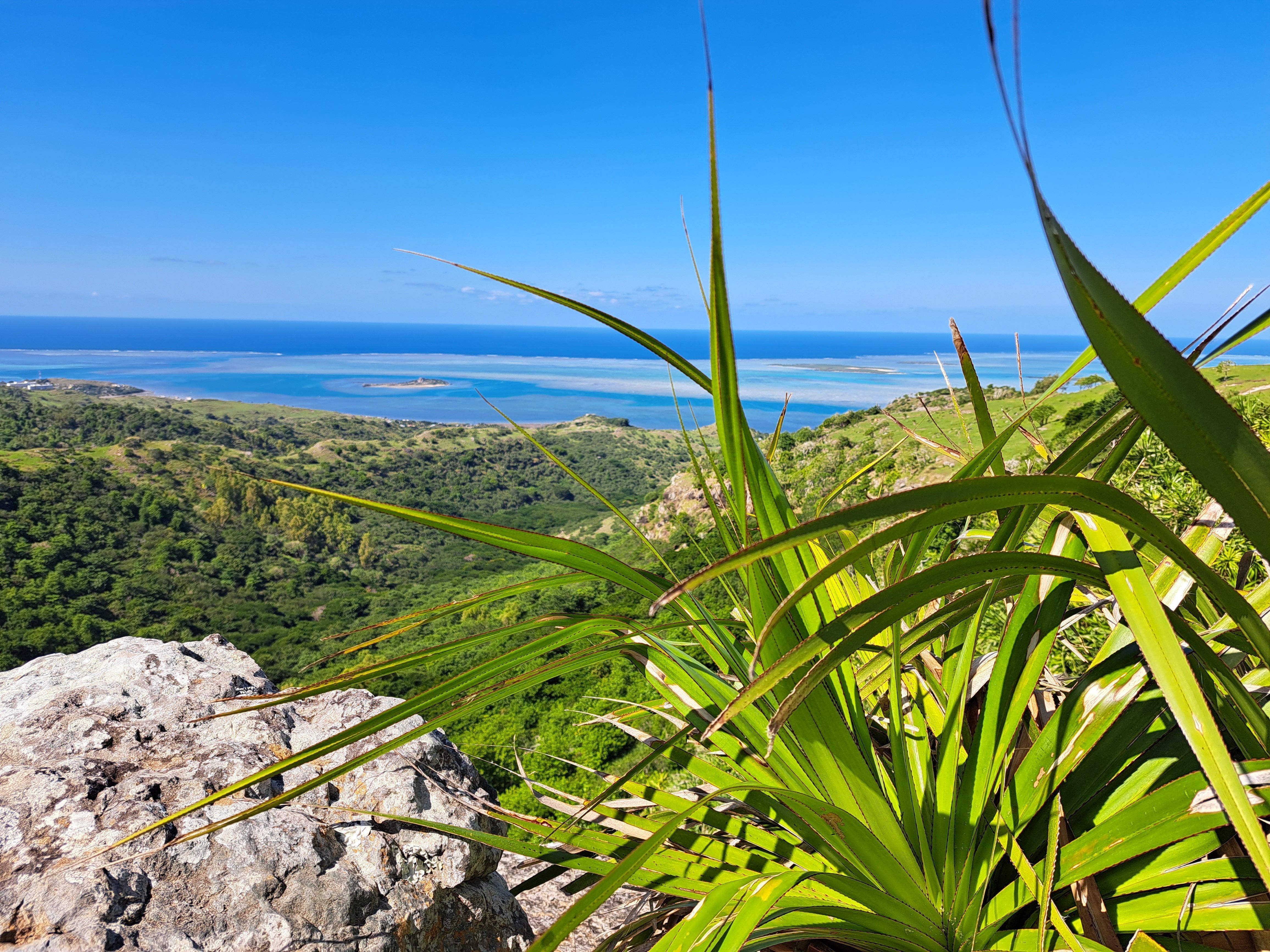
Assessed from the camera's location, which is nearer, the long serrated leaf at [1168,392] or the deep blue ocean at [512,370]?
the long serrated leaf at [1168,392]

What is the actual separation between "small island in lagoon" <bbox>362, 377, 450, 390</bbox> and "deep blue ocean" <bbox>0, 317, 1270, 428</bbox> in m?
0.48

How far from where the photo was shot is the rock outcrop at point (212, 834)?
3.22ft

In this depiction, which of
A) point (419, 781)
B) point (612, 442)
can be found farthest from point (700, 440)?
point (612, 442)

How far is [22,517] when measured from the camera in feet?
95.3

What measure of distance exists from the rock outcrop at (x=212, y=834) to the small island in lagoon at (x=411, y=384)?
3083 inches

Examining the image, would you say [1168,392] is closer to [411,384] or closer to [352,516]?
[352,516]

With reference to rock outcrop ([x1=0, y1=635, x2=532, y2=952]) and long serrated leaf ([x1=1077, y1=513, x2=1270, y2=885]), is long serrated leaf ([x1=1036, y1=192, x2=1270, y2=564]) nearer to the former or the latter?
long serrated leaf ([x1=1077, y1=513, x2=1270, y2=885])

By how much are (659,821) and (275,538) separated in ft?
145

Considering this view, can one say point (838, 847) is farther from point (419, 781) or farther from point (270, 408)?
point (270, 408)

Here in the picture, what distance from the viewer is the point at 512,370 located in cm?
9475

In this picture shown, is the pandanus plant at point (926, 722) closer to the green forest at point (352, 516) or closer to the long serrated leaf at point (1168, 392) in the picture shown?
the long serrated leaf at point (1168, 392)

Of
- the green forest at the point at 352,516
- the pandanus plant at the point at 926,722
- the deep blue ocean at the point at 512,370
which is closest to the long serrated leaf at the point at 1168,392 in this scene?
the pandanus plant at the point at 926,722

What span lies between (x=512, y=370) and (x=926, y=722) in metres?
96.5

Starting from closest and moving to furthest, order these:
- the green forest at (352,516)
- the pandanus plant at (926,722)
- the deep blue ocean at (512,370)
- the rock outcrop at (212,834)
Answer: the pandanus plant at (926,722)
the rock outcrop at (212,834)
the green forest at (352,516)
the deep blue ocean at (512,370)
